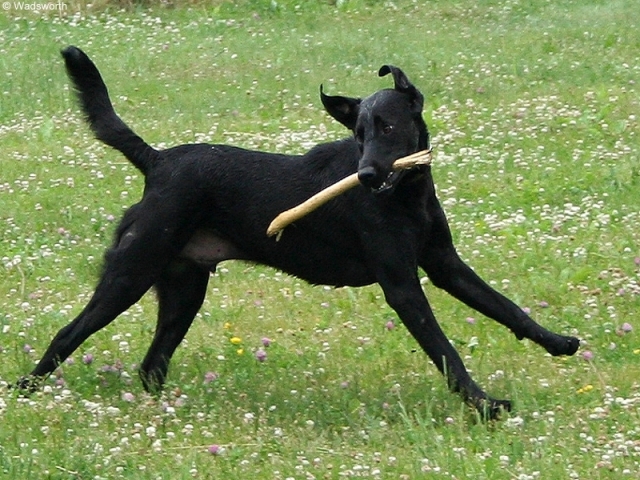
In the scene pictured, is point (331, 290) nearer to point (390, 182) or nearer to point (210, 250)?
point (210, 250)

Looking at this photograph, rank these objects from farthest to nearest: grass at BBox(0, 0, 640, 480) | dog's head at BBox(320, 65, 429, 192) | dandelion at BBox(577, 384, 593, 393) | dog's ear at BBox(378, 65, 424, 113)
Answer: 1. dog's ear at BBox(378, 65, 424, 113)
2. dandelion at BBox(577, 384, 593, 393)
3. dog's head at BBox(320, 65, 429, 192)
4. grass at BBox(0, 0, 640, 480)

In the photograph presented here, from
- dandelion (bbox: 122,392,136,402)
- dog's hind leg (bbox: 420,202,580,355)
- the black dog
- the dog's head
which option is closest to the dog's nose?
the dog's head

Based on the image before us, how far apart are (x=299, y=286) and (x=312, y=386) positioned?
1901mm

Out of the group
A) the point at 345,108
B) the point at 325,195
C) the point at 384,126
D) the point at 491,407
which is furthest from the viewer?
the point at 345,108

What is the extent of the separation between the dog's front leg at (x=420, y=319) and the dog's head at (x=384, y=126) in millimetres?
437

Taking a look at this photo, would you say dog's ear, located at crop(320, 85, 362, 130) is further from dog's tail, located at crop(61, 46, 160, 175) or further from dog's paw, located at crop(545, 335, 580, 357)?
dog's paw, located at crop(545, 335, 580, 357)

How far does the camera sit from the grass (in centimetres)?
532

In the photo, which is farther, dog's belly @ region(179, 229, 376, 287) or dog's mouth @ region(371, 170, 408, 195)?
dog's belly @ region(179, 229, 376, 287)

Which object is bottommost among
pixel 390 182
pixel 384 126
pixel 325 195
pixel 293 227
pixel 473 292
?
pixel 473 292

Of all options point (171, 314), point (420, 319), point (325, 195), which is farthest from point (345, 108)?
point (171, 314)

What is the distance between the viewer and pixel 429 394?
619 cm

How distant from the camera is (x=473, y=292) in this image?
6.45m

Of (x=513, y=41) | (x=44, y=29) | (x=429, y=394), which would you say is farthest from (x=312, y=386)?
(x=44, y=29)

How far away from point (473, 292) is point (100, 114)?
209cm
